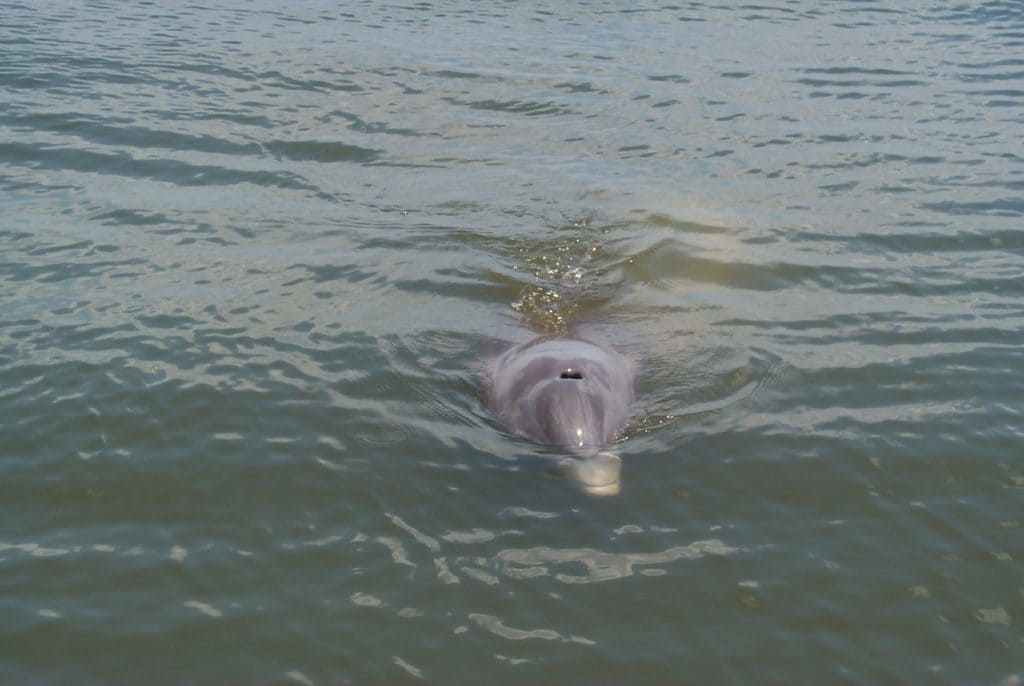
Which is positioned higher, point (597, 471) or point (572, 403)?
point (572, 403)

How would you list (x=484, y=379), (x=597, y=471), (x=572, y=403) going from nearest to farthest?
(x=597, y=471) < (x=572, y=403) < (x=484, y=379)

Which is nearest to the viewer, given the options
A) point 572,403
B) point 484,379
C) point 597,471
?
point 597,471

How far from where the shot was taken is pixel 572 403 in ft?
25.7

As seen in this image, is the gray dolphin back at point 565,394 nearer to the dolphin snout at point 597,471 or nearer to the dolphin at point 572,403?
the dolphin at point 572,403

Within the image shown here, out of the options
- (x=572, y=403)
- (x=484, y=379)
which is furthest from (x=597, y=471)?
(x=484, y=379)

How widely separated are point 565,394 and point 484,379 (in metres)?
1.30

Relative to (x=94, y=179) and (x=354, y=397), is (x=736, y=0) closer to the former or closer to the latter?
(x=94, y=179)

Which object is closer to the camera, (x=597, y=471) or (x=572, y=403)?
(x=597, y=471)

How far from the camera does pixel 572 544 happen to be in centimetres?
684

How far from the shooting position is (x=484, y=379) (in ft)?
29.6

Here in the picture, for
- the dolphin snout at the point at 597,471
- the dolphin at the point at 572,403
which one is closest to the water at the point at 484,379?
the dolphin snout at the point at 597,471

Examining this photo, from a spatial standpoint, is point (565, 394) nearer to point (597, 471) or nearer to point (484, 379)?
point (597, 471)

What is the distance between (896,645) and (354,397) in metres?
4.74

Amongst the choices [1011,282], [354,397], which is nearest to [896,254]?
[1011,282]
